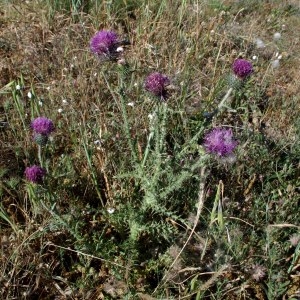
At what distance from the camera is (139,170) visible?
197 centimetres

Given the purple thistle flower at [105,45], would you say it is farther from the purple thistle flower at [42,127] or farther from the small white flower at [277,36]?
the small white flower at [277,36]

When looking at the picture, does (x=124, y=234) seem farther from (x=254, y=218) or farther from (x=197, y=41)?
(x=197, y=41)

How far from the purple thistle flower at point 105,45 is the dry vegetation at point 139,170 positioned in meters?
0.08

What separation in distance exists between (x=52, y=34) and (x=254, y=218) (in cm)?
209

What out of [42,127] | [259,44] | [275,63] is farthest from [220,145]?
[259,44]

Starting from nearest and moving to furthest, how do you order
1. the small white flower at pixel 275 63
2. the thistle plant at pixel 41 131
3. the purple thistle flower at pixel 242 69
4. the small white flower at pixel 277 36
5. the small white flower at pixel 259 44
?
the thistle plant at pixel 41 131, the purple thistle flower at pixel 242 69, the small white flower at pixel 275 63, the small white flower at pixel 259 44, the small white flower at pixel 277 36

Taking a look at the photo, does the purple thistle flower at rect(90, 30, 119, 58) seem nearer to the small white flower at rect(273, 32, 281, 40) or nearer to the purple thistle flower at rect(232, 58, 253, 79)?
the purple thistle flower at rect(232, 58, 253, 79)

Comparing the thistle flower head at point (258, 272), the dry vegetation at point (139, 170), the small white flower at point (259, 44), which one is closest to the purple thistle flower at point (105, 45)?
the dry vegetation at point (139, 170)

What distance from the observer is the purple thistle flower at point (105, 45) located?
204 cm

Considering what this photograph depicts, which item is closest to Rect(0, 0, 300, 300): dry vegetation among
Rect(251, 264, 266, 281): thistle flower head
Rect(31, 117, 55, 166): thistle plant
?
Rect(251, 264, 266, 281): thistle flower head

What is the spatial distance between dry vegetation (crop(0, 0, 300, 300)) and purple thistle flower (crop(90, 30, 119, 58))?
0.26ft

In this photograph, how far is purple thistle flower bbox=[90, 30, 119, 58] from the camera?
2.04 m

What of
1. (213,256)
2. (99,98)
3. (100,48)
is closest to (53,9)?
(99,98)

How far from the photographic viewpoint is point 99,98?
2816 millimetres
